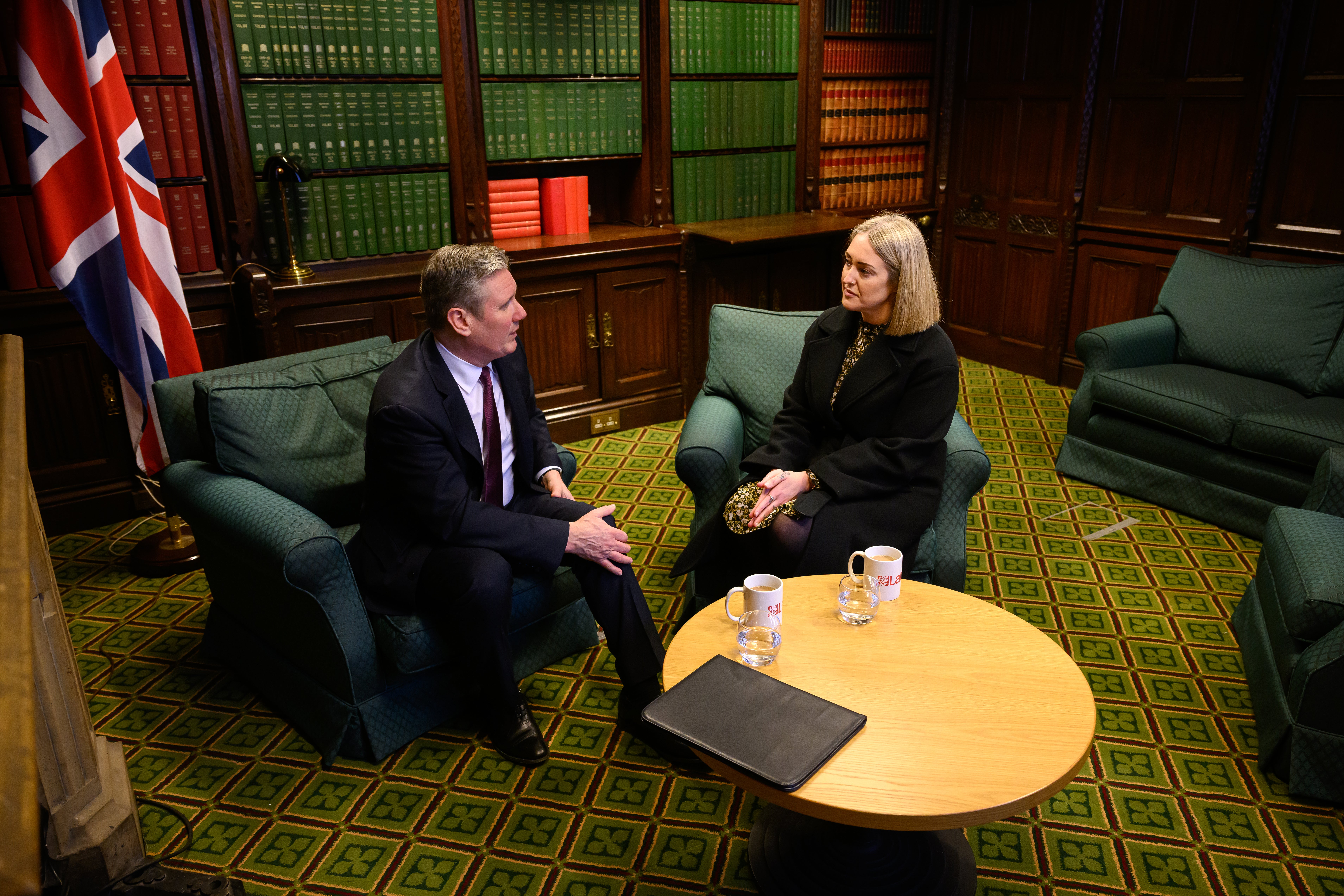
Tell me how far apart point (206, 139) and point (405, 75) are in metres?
0.82

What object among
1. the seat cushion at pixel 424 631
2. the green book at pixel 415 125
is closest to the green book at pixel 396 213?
the green book at pixel 415 125

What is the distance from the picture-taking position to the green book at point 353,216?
12.8 ft

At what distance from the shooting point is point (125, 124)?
10.4ft

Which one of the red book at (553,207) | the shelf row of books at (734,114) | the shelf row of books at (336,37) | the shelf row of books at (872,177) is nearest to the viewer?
the shelf row of books at (336,37)

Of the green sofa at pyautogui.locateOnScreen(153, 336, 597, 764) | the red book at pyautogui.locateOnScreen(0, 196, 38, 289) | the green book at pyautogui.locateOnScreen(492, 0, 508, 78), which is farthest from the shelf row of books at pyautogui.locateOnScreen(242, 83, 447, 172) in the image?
the green sofa at pyautogui.locateOnScreen(153, 336, 597, 764)

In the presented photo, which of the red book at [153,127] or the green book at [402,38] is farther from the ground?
the green book at [402,38]

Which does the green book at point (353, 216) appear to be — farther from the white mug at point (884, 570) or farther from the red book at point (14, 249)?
the white mug at point (884, 570)

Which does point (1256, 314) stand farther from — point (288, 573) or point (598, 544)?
point (288, 573)

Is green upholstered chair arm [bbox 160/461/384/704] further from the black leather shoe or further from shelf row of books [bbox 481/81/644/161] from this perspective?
shelf row of books [bbox 481/81/644/161]

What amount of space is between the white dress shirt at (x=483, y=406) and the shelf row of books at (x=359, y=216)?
1.52 m

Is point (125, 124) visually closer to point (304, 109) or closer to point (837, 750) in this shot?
point (304, 109)

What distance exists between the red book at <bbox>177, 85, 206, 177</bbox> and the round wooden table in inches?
111

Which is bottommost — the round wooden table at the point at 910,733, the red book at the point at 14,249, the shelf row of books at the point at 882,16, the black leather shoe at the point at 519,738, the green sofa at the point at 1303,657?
the black leather shoe at the point at 519,738

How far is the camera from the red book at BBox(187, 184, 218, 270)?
3.62 meters
